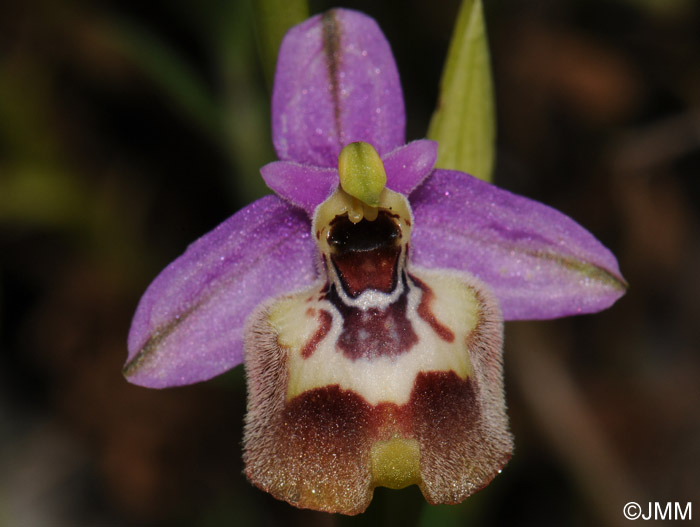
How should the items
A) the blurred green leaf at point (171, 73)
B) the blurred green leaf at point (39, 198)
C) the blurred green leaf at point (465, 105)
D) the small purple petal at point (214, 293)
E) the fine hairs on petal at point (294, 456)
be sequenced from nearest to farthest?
1. the fine hairs on petal at point (294, 456)
2. the small purple petal at point (214, 293)
3. the blurred green leaf at point (465, 105)
4. the blurred green leaf at point (171, 73)
5. the blurred green leaf at point (39, 198)

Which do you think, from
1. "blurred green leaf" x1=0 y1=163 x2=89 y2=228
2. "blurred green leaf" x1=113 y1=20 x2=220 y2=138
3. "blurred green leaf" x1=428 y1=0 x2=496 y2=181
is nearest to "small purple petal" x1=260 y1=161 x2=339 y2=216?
"blurred green leaf" x1=428 y1=0 x2=496 y2=181

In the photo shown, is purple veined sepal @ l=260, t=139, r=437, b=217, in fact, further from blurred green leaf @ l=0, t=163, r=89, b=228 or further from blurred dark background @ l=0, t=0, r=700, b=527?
blurred green leaf @ l=0, t=163, r=89, b=228

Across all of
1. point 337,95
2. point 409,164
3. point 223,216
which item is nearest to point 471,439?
point 409,164

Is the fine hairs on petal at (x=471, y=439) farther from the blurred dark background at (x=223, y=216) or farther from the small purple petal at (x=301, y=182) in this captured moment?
the blurred dark background at (x=223, y=216)

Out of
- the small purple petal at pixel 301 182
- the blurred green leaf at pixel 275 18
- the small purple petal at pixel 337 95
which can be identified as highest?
the blurred green leaf at pixel 275 18

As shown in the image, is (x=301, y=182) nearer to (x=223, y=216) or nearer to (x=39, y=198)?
(x=39, y=198)

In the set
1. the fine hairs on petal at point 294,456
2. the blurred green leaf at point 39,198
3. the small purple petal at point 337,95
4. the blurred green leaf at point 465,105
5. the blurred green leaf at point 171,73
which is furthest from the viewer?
the blurred green leaf at point 39,198

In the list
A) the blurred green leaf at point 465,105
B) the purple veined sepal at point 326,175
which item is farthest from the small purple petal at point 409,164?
the blurred green leaf at point 465,105
